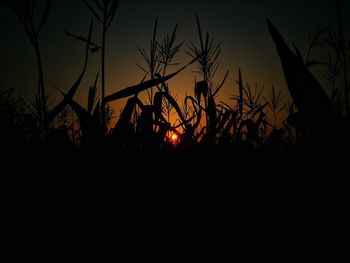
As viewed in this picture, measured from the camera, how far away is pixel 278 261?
1.75ft

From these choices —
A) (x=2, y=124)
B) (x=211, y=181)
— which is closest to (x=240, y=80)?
(x=211, y=181)

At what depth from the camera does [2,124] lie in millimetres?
1499

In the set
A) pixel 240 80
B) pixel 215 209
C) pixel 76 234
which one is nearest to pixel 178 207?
pixel 215 209

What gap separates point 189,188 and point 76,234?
36cm

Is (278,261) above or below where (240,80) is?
below

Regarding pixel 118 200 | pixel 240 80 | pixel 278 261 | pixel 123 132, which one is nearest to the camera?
pixel 278 261

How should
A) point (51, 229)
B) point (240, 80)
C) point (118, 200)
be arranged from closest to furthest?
point (51, 229) → point (118, 200) → point (240, 80)

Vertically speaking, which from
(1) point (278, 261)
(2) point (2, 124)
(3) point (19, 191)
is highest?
(2) point (2, 124)

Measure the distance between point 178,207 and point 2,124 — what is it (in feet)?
4.26

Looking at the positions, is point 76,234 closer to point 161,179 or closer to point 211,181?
point 161,179

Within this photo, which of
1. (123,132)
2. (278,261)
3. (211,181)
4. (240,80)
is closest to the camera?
(278,261)

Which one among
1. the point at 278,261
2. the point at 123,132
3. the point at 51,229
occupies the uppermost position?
the point at 123,132

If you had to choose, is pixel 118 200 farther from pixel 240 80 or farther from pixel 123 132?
pixel 240 80

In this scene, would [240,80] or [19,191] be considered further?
[240,80]
